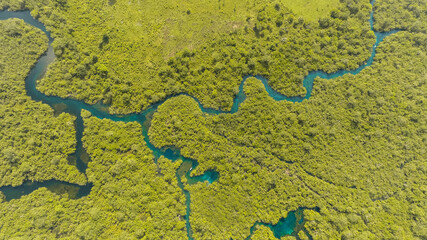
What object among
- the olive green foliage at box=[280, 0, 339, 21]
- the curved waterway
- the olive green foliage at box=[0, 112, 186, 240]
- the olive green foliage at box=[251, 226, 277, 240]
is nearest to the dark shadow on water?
the curved waterway

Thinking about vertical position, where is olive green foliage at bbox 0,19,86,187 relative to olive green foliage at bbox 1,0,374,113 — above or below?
below

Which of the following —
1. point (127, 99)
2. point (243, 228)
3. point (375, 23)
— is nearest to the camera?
point (243, 228)

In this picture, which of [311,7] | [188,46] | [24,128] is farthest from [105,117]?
[311,7]

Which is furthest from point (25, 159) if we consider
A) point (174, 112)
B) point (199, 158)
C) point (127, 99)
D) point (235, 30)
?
point (235, 30)

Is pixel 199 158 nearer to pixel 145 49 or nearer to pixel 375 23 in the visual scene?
pixel 145 49

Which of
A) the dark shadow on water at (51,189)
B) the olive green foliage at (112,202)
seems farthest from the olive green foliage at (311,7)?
the dark shadow on water at (51,189)

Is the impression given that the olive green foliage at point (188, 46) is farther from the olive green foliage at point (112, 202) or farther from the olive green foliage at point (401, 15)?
the olive green foliage at point (112, 202)

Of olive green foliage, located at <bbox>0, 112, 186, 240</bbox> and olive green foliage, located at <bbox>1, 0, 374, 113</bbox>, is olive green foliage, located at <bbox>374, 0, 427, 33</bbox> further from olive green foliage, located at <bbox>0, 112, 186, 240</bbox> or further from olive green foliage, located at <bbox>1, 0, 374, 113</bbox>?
olive green foliage, located at <bbox>0, 112, 186, 240</bbox>

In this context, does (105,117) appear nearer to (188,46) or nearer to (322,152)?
(188,46)
